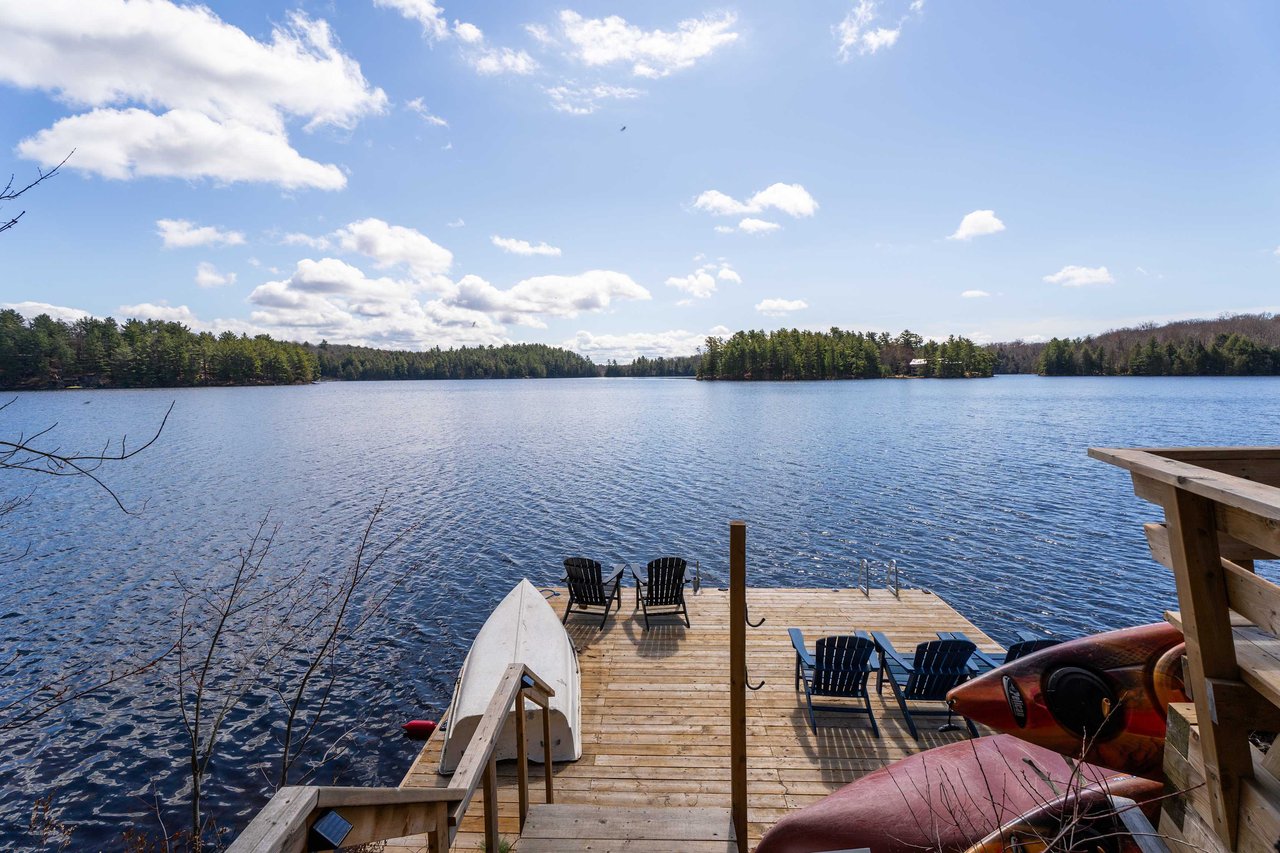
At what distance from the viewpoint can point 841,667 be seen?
6945 millimetres

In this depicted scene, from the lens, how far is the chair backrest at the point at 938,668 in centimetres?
685

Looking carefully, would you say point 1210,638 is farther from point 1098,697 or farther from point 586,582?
point 586,582

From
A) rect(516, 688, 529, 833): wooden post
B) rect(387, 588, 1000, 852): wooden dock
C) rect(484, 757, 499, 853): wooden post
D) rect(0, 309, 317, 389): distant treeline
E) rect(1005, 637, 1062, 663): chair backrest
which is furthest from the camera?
rect(0, 309, 317, 389): distant treeline

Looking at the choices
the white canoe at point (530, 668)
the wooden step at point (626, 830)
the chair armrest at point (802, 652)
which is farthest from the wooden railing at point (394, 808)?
the chair armrest at point (802, 652)

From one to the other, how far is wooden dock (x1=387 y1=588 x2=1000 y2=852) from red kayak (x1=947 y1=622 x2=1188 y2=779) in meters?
2.61

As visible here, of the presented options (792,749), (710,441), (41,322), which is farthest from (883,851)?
(41,322)

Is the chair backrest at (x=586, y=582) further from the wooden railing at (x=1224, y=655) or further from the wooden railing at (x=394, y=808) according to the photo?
the wooden railing at (x=1224, y=655)

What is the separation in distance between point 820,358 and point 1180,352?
73917mm

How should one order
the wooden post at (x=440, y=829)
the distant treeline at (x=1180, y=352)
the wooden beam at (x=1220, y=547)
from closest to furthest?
the wooden beam at (x=1220, y=547) < the wooden post at (x=440, y=829) < the distant treeline at (x=1180, y=352)

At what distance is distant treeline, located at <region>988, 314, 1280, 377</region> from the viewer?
377 feet

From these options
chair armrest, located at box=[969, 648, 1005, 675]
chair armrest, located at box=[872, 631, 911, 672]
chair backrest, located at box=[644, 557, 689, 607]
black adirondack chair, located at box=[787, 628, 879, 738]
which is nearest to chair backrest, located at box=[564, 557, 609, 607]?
chair backrest, located at box=[644, 557, 689, 607]

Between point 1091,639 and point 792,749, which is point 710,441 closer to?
point 792,749

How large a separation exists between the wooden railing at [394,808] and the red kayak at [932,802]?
2.02 m

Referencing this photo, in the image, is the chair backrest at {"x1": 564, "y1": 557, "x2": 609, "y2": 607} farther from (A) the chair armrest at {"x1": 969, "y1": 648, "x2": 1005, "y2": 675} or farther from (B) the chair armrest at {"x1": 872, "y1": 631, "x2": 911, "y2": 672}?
(A) the chair armrest at {"x1": 969, "y1": 648, "x2": 1005, "y2": 675}
